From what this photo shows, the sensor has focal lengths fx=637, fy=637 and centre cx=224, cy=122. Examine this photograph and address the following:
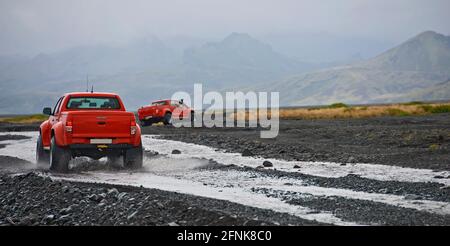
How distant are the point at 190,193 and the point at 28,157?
12.3 metres

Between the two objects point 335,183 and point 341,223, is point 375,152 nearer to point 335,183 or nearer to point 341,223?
point 335,183

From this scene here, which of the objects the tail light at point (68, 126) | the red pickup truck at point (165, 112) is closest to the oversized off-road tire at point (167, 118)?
the red pickup truck at point (165, 112)

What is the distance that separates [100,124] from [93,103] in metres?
1.63

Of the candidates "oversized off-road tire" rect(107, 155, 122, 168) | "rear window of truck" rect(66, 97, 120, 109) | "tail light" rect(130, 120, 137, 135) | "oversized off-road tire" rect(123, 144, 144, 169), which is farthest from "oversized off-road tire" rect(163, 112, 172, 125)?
"tail light" rect(130, 120, 137, 135)

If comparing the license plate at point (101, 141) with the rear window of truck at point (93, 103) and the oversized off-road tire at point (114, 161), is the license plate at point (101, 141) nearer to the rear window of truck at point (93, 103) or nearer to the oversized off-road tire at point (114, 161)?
the rear window of truck at point (93, 103)

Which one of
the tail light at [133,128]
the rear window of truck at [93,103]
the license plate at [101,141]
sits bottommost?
the license plate at [101,141]

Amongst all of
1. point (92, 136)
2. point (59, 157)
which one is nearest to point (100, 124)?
point (92, 136)

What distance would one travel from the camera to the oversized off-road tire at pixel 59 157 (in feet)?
53.1

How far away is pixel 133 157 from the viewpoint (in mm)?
16969

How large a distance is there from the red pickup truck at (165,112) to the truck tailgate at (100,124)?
2608cm

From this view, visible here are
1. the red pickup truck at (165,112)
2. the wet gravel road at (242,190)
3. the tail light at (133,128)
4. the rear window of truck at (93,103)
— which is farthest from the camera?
the red pickup truck at (165,112)

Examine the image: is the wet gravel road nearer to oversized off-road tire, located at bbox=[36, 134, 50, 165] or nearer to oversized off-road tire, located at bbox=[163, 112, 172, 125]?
oversized off-road tire, located at bbox=[36, 134, 50, 165]

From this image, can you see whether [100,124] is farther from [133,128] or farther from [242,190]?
[242,190]
